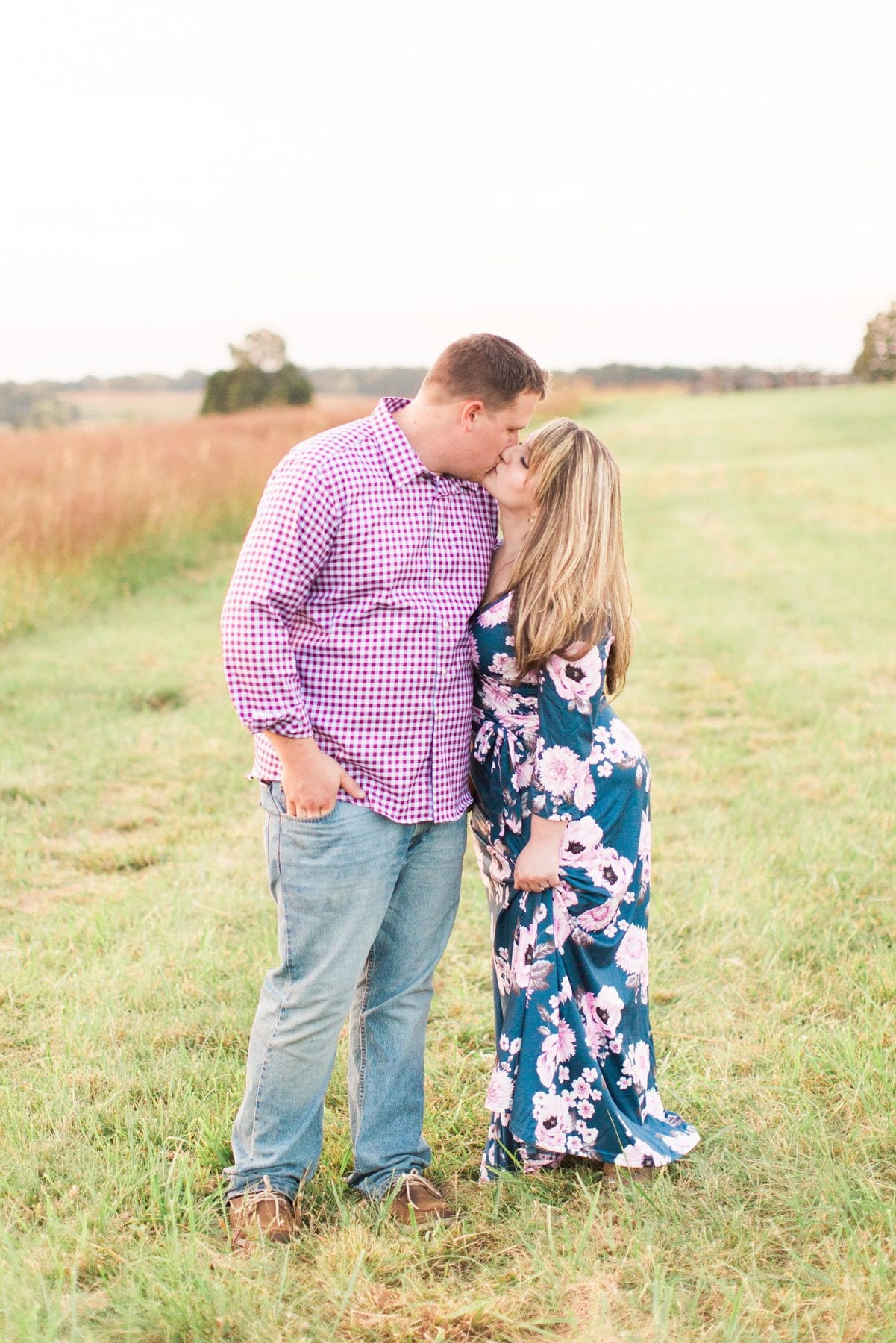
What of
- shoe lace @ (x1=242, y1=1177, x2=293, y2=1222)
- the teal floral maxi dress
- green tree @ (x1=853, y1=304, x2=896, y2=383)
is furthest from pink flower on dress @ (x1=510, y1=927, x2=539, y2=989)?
green tree @ (x1=853, y1=304, x2=896, y2=383)

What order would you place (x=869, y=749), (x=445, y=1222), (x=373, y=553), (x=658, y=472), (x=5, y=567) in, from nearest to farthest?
1. (x=373, y=553)
2. (x=445, y=1222)
3. (x=869, y=749)
4. (x=5, y=567)
5. (x=658, y=472)

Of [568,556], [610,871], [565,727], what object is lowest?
[610,871]

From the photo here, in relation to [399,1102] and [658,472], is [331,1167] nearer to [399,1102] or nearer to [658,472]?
[399,1102]

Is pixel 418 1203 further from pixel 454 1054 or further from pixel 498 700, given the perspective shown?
pixel 498 700

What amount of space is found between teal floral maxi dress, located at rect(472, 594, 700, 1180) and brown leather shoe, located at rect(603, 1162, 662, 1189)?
3cm

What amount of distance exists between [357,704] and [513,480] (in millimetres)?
625

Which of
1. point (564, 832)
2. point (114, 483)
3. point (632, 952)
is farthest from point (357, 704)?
point (114, 483)

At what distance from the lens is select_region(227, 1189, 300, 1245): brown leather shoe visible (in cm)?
250

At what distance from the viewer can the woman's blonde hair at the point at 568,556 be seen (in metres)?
2.50

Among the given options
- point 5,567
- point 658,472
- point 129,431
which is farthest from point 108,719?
point 658,472

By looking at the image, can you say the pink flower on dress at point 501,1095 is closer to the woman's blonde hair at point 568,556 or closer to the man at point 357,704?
the man at point 357,704

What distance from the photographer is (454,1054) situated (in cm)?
340

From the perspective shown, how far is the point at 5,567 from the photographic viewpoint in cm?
901

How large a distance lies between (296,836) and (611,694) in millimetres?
882
